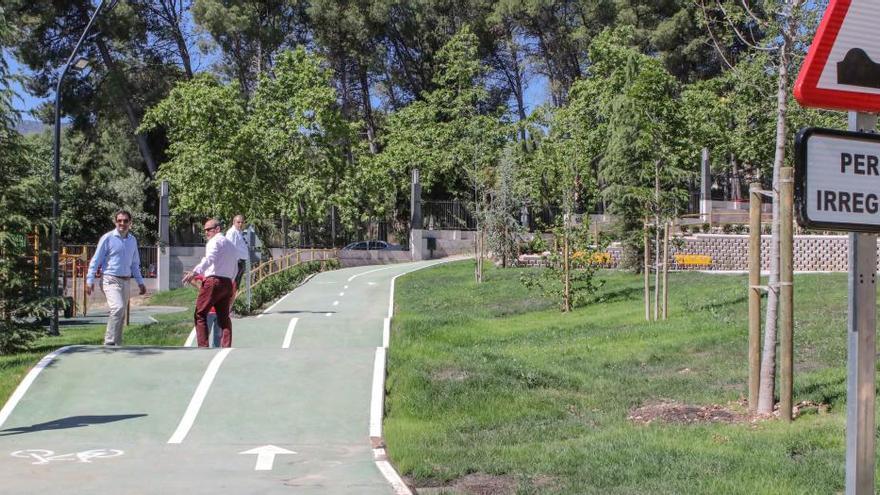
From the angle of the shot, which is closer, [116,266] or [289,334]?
[116,266]

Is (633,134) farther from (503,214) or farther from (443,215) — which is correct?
(443,215)

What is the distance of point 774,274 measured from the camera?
10.4 metres

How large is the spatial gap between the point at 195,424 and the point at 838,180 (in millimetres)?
8064

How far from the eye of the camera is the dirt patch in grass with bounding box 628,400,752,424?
9.97 metres

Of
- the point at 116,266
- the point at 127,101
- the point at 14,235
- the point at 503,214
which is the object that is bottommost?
the point at 116,266

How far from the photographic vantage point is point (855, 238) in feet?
11.5

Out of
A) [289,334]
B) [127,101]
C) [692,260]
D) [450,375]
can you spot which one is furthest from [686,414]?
[127,101]

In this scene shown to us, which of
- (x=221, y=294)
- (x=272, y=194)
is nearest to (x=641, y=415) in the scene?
(x=221, y=294)

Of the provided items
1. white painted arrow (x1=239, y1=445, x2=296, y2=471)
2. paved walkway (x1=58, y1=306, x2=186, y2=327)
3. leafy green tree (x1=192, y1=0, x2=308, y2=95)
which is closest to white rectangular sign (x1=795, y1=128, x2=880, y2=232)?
white painted arrow (x1=239, y1=445, x2=296, y2=471)

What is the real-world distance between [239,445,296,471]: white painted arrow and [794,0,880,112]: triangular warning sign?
6142 mm

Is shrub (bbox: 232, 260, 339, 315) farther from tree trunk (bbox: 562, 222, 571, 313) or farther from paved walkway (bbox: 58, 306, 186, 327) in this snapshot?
tree trunk (bbox: 562, 222, 571, 313)

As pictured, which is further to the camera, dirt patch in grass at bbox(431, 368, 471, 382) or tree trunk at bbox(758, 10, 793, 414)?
dirt patch in grass at bbox(431, 368, 471, 382)

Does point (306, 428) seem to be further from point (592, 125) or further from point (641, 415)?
point (592, 125)

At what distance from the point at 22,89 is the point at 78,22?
3925 cm
